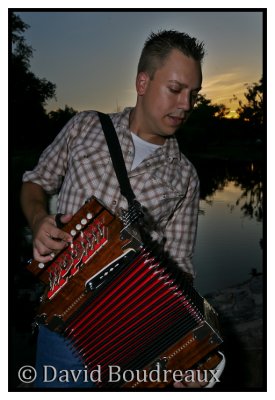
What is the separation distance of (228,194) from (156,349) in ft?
107

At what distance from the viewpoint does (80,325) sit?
6.46 feet

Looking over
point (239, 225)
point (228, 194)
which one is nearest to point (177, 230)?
point (239, 225)

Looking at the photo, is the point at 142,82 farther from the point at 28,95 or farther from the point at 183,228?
the point at 28,95

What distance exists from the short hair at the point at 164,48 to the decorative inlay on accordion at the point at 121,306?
2.98 ft

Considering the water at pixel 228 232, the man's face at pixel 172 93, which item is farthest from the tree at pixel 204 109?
the water at pixel 228 232

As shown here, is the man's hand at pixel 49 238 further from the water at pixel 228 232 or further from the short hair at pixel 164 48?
the water at pixel 228 232

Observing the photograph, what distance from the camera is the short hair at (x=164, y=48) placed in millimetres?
2236

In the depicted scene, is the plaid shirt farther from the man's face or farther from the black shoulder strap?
the man's face

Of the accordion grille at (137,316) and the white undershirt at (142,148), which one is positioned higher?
the white undershirt at (142,148)

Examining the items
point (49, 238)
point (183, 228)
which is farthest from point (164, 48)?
point (49, 238)

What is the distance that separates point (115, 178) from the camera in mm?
2246

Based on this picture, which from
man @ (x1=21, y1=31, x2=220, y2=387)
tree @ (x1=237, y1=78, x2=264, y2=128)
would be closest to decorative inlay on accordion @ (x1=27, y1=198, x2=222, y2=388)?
man @ (x1=21, y1=31, x2=220, y2=387)

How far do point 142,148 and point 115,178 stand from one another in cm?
27
